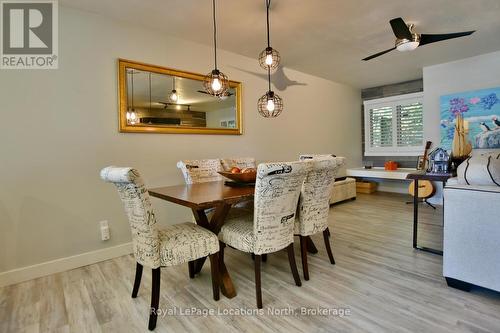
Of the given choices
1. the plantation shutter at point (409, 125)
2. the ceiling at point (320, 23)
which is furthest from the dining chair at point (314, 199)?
the plantation shutter at point (409, 125)

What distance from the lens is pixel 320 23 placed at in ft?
9.31

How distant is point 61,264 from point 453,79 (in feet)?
19.5

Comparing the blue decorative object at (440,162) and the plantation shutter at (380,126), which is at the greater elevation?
the plantation shutter at (380,126)

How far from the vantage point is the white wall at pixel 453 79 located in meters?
4.01

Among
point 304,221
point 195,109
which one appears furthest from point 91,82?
point 304,221

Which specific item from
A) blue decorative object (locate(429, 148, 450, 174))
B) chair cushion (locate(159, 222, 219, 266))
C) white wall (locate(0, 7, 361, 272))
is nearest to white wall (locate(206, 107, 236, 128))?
white wall (locate(0, 7, 361, 272))

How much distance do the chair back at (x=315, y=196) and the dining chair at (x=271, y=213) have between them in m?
0.25

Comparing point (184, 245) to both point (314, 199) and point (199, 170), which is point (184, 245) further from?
point (199, 170)

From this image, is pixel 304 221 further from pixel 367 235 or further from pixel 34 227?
pixel 34 227

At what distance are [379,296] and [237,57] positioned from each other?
3270 millimetres

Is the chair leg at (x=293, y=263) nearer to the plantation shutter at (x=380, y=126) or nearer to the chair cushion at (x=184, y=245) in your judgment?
the chair cushion at (x=184, y=245)

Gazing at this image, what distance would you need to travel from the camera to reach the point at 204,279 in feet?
7.23

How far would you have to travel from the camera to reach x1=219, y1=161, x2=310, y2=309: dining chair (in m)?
1.65

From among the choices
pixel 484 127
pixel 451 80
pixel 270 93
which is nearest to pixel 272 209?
pixel 270 93
